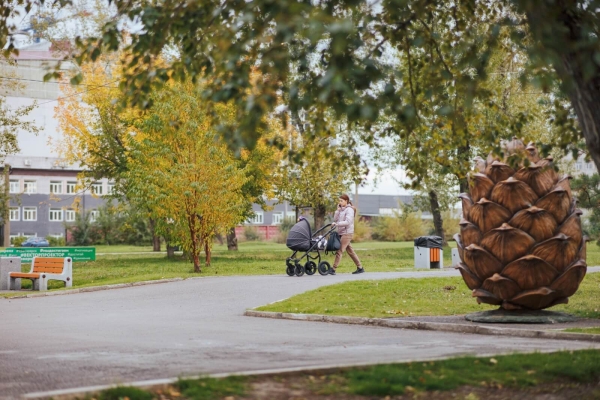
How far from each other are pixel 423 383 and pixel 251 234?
72.2 meters

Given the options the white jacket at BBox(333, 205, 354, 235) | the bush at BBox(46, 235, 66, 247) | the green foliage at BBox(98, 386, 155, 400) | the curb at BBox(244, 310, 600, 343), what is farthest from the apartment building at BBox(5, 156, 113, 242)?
the green foliage at BBox(98, 386, 155, 400)

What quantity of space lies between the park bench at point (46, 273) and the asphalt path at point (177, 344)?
5885 millimetres

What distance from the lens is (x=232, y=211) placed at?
2967cm

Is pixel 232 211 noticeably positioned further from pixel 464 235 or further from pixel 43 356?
pixel 43 356

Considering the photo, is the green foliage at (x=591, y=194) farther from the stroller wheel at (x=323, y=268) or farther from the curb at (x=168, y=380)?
the curb at (x=168, y=380)

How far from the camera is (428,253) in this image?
30328 millimetres

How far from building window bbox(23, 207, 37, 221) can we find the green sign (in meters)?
63.0

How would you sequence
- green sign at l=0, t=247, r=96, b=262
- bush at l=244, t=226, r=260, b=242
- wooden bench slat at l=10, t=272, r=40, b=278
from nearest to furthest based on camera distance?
wooden bench slat at l=10, t=272, r=40, b=278
green sign at l=0, t=247, r=96, b=262
bush at l=244, t=226, r=260, b=242

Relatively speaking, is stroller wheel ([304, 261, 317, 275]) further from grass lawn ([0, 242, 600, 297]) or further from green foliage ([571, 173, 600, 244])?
green foliage ([571, 173, 600, 244])

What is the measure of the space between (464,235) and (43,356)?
6284 millimetres

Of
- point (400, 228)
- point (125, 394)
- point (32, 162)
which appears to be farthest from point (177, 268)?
point (32, 162)

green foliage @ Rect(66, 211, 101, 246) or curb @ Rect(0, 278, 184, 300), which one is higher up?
green foliage @ Rect(66, 211, 101, 246)

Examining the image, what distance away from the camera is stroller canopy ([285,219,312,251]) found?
2498cm

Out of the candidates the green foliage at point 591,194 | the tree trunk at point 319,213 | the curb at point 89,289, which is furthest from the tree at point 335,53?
the tree trunk at point 319,213
